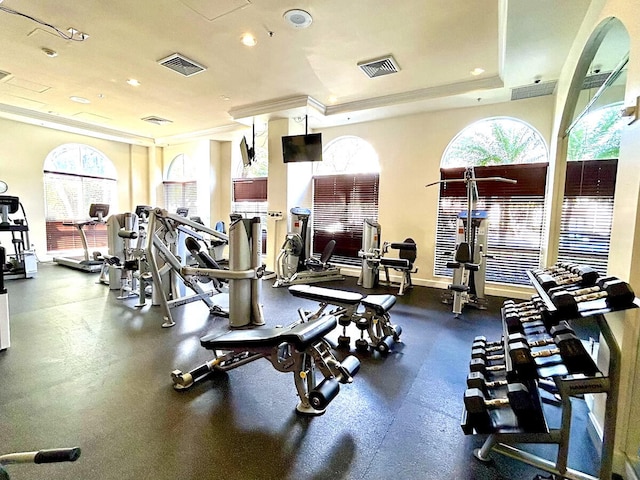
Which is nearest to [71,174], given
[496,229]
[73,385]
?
[73,385]

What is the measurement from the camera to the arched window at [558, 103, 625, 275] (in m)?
2.73

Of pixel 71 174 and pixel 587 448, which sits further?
pixel 71 174

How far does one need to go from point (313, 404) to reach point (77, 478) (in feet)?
3.97

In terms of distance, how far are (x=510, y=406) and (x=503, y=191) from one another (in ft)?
14.6

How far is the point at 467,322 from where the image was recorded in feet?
12.7

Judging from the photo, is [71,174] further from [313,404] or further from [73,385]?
[313,404]

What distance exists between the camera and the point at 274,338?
6.75 ft

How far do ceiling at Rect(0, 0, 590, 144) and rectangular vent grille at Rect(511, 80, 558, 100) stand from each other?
0.10 metres

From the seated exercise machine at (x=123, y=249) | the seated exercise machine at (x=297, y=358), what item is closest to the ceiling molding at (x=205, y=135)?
the seated exercise machine at (x=123, y=249)

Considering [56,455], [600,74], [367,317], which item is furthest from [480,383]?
[600,74]

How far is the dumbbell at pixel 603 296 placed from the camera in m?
1.32

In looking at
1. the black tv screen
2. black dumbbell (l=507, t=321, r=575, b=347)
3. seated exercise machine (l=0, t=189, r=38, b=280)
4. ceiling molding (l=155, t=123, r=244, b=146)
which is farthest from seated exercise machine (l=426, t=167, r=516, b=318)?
seated exercise machine (l=0, t=189, r=38, b=280)

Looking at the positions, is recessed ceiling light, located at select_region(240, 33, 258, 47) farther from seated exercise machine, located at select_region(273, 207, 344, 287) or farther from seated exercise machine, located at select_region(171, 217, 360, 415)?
seated exercise machine, located at select_region(171, 217, 360, 415)

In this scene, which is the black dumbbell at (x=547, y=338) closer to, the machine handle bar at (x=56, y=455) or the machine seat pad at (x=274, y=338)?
the machine seat pad at (x=274, y=338)
